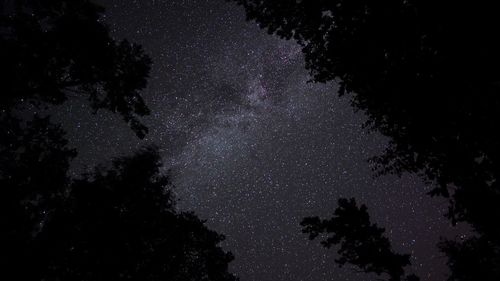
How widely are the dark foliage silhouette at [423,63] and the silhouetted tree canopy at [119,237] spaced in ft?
27.6

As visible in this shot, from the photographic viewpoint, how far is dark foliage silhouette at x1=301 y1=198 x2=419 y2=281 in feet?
54.0

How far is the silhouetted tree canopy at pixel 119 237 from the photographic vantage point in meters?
9.72

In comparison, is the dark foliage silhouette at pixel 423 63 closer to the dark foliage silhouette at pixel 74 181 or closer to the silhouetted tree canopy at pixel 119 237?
the dark foliage silhouette at pixel 74 181

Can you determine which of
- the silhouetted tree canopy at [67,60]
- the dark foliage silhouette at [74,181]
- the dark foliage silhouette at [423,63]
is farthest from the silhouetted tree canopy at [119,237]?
the dark foliage silhouette at [423,63]

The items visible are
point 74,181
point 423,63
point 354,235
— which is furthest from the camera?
point 354,235

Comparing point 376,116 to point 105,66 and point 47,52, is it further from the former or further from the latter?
point 47,52

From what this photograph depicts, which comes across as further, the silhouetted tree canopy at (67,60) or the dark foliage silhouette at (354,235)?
the dark foliage silhouette at (354,235)

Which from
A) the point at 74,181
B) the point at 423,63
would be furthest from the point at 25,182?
the point at 423,63

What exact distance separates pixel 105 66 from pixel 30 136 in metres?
3.36

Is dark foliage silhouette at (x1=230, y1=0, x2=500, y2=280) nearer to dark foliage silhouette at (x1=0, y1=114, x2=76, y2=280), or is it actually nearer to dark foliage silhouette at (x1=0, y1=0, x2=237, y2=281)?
dark foliage silhouette at (x1=0, y1=0, x2=237, y2=281)

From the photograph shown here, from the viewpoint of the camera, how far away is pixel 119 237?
13.4 metres

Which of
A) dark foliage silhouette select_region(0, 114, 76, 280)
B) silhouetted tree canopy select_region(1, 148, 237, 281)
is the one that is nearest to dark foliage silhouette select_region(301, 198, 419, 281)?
silhouetted tree canopy select_region(1, 148, 237, 281)

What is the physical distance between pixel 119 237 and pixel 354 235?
10787 mm

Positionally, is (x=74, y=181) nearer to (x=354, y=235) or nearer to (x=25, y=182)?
(x=25, y=182)
